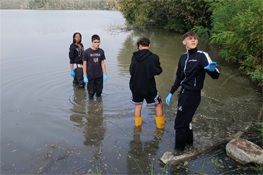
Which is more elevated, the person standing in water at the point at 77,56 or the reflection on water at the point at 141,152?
the person standing in water at the point at 77,56

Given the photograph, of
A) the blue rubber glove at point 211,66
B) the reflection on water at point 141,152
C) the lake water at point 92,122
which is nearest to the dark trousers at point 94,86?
the lake water at point 92,122

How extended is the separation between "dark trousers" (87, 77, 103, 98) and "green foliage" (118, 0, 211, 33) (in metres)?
15.2

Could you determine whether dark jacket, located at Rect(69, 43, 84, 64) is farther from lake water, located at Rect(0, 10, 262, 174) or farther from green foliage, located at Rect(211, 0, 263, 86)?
green foliage, located at Rect(211, 0, 263, 86)

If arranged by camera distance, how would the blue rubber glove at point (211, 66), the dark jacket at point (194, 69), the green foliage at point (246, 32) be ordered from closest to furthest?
the blue rubber glove at point (211, 66) < the dark jacket at point (194, 69) < the green foliage at point (246, 32)

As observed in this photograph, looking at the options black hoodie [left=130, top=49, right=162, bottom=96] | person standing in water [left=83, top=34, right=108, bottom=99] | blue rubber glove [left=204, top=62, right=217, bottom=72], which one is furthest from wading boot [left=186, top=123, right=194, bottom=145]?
person standing in water [left=83, top=34, right=108, bottom=99]

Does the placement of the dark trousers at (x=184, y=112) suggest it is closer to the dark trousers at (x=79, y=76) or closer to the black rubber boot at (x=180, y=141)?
the black rubber boot at (x=180, y=141)

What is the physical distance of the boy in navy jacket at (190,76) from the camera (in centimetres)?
432

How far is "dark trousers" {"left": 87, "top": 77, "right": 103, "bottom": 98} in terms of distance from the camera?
7353 mm

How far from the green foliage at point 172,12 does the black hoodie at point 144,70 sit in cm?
1666

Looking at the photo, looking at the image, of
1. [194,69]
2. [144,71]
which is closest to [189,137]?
[194,69]

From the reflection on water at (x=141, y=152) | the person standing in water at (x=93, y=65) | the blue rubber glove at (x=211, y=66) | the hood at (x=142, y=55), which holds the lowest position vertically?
the reflection on water at (x=141, y=152)

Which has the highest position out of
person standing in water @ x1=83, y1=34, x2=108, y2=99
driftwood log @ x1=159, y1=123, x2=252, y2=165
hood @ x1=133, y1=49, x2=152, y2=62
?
hood @ x1=133, y1=49, x2=152, y2=62

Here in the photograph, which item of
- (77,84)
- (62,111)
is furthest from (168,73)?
(62,111)

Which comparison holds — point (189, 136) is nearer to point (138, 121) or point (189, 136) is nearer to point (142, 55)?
point (138, 121)
